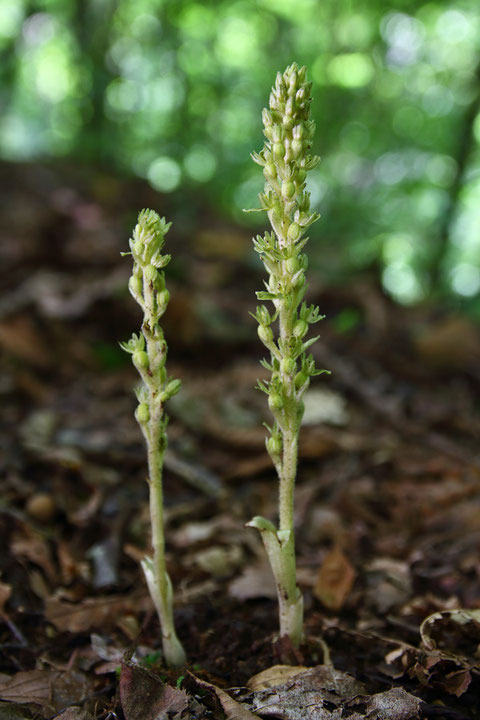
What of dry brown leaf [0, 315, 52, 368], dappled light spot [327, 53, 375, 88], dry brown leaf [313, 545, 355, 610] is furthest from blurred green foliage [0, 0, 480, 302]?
dry brown leaf [313, 545, 355, 610]

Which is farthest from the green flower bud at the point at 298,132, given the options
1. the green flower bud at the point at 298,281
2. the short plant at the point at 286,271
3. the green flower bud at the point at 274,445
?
the green flower bud at the point at 274,445

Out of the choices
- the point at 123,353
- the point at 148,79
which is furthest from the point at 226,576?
the point at 148,79

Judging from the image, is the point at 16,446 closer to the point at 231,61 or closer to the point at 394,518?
the point at 394,518

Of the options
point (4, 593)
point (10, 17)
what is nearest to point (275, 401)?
point (4, 593)

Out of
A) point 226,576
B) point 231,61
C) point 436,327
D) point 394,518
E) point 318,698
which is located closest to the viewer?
point 318,698

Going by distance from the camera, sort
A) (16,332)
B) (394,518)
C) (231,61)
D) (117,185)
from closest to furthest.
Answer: (394,518)
(16,332)
(117,185)
(231,61)

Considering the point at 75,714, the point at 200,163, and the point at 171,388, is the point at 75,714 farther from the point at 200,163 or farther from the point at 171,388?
the point at 200,163

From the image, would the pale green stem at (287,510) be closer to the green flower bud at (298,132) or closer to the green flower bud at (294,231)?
the green flower bud at (294,231)
